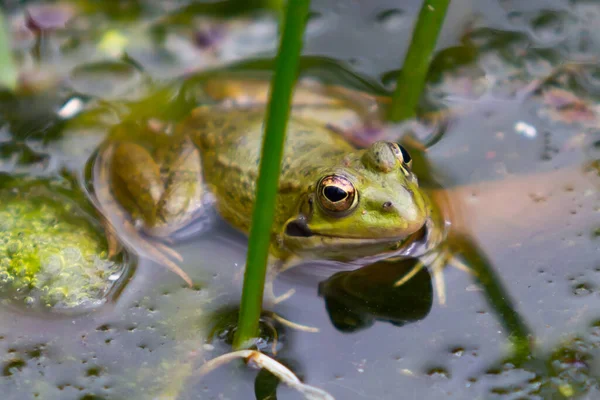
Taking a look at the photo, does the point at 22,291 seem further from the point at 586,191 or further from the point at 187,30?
the point at 586,191

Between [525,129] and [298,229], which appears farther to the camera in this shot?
[525,129]

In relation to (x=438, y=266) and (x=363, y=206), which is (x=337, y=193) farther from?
(x=438, y=266)

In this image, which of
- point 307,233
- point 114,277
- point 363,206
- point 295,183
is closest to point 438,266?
point 363,206

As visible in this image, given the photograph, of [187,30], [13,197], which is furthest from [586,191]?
[13,197]

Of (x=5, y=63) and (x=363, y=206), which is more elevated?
(x=5, y=63)

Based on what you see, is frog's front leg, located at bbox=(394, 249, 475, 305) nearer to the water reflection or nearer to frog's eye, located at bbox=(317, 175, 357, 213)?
the water reflection

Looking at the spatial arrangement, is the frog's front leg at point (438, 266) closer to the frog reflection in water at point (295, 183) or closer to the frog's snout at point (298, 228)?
the frog reflection in water at point (295, 183)

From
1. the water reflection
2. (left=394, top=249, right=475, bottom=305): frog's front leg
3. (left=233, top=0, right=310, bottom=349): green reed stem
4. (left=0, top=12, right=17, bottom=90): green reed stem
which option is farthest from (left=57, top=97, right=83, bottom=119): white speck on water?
(left=394, top=249, right=475, bottom=305): frog's front leg
